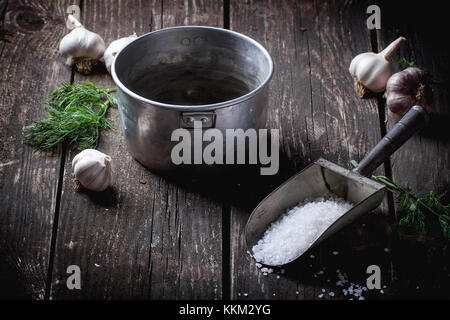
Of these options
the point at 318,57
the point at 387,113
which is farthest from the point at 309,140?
the point at 318,57

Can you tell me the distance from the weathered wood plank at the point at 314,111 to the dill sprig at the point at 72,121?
50 centimetres

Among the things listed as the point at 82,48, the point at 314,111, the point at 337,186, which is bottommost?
the point at 337,186

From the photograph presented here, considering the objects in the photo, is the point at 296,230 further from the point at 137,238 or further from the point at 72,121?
the point at 72,121

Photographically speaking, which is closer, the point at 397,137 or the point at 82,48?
the point at 397,137

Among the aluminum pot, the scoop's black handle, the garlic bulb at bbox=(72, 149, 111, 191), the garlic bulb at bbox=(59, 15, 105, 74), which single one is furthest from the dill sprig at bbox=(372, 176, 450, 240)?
the garlic bulb at bbox=(59, 15, 105, 74)

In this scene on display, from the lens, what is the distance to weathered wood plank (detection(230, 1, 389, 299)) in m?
1.29

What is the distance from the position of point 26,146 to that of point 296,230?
80 centimetres

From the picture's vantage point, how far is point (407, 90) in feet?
5.41

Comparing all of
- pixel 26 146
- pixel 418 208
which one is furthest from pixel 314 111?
pixel 26 146

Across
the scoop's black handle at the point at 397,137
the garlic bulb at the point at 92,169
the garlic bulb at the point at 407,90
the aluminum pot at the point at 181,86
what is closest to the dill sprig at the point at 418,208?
the scoop's black handle at the point at 397,137

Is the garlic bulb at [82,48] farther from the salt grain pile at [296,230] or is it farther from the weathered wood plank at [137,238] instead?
the salt grain pile at [296,230]

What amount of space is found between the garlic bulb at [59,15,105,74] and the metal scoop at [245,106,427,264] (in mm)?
828

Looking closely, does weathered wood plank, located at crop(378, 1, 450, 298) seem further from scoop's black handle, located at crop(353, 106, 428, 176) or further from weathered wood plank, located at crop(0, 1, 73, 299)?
weathered wood plank, located at crop(0, 1, 73, 299)
